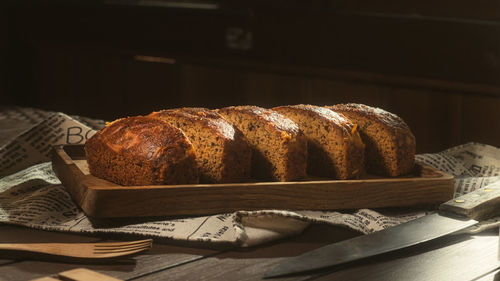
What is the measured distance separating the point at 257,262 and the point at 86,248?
313 millimetres

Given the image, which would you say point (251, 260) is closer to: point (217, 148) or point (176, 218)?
point (176, 218)

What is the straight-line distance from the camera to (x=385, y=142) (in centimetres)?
184

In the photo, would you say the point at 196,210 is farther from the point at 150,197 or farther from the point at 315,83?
the point at 315,83

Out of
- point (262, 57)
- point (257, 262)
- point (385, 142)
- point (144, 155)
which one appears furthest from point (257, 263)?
point (262, 57)

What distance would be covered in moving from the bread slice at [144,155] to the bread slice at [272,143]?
23cm

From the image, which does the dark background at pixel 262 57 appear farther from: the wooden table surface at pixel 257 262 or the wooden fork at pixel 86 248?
the wooden fork at pixel 86 248

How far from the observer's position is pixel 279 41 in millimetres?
4438

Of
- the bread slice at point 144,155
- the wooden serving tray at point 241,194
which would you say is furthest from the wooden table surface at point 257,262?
the bread slice at point 144,155

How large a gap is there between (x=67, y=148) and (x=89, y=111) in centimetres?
349

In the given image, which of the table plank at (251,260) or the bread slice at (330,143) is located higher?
the bread slice at (330,143)

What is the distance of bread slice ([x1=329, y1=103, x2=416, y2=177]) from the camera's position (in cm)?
181

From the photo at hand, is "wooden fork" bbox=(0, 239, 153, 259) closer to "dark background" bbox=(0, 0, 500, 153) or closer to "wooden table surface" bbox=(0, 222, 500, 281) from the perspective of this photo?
"wooden table surface" bbox=(0, 222, 500, 281)

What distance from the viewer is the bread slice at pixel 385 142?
5.94 ft

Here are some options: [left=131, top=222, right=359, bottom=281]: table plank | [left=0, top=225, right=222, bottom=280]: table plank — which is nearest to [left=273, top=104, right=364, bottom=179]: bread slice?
[left=131, top=222, right=359, bottom=281]: table plank
